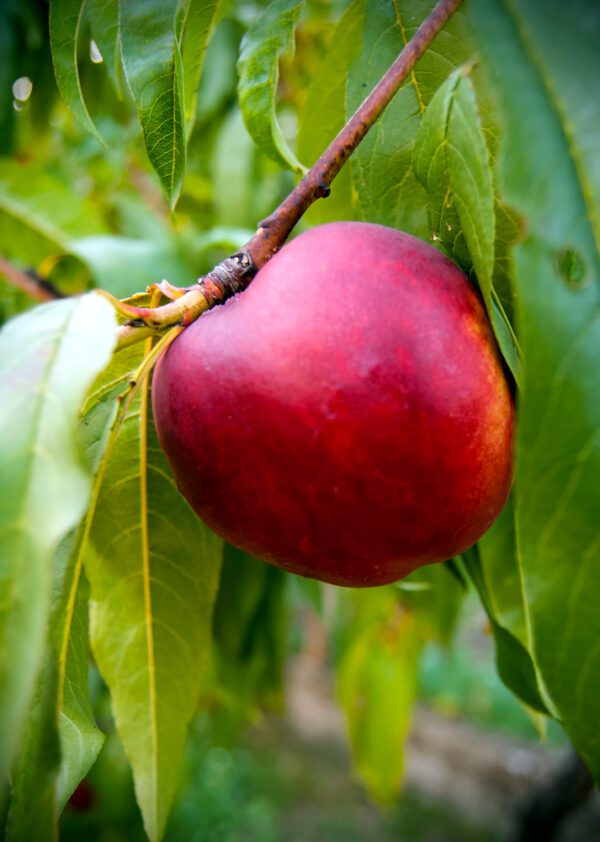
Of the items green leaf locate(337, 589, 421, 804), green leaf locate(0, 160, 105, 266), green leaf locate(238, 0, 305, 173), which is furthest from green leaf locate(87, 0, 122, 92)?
green leaf locate(337, 589, 421, 804)

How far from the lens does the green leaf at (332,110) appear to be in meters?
0.67

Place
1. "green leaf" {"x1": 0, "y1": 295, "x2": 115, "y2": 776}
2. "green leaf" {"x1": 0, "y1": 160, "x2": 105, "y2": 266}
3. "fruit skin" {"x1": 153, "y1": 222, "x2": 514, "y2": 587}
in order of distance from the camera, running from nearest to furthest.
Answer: "green leaf" {"x1": 0, "y1": 295, "x2": 115, "y2": 776}
"fruit skin" {"x1": 153, "y1": 222, "x2": 514, "y2": 587}
"green leaf" {"x1": 0, "y1": 160, "x2": 105, "y2": 266}

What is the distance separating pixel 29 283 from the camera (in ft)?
3.72

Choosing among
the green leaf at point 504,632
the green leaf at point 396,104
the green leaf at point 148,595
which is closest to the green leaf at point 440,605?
the green leaf at point 504,632

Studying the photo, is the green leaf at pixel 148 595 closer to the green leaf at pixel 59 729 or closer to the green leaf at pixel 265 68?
the green leaf at pixel 59 729

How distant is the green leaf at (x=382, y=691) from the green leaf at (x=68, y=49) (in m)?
1.18

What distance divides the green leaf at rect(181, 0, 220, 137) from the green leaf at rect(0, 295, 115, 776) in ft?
0.95

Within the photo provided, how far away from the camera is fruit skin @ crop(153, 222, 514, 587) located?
1.44ft

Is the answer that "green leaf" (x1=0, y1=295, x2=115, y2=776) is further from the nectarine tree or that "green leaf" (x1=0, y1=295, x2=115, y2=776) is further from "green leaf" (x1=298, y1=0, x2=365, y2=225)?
"green leaf" (x1=298, y1=0, x2=365, y2=225)

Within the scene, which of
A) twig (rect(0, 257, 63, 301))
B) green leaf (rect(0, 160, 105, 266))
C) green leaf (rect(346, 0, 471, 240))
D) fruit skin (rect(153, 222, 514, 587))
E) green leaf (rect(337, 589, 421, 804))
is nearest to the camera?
fruit skin (rect(153, 222, 514, 587))

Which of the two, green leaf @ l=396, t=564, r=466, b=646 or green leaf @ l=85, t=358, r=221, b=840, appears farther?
green leaf @ l=396, t=564, r=466, b=646

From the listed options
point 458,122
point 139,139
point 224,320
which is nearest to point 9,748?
point 224,320

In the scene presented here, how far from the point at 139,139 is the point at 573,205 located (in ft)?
4.05

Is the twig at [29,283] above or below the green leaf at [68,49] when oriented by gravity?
below
